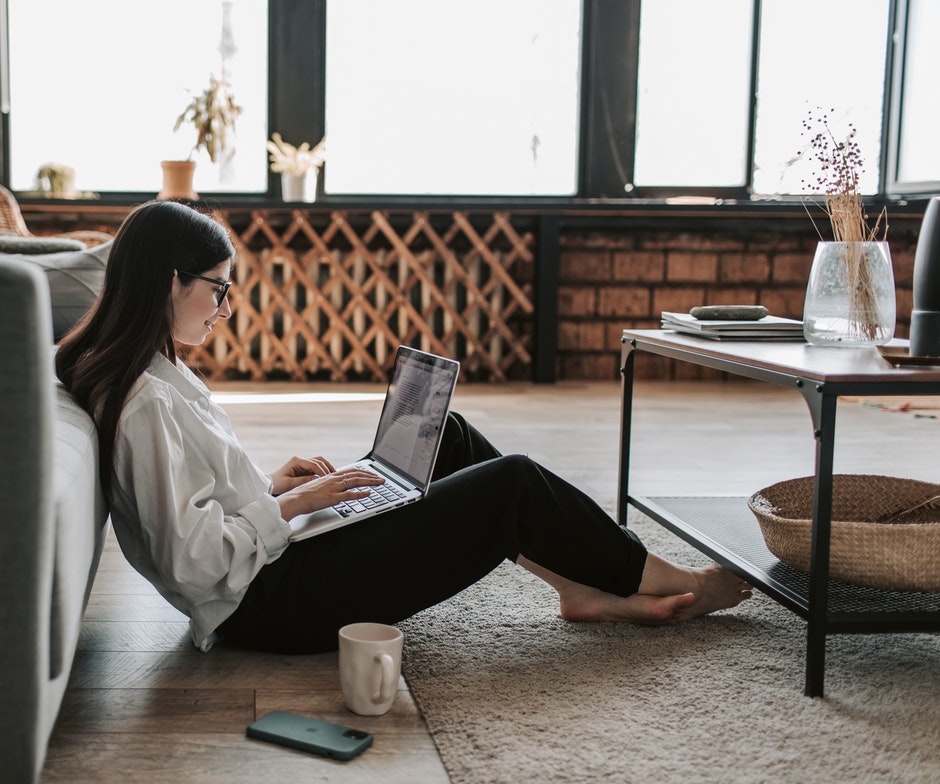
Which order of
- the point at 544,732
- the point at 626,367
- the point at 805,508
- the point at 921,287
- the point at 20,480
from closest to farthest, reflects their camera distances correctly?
the point at 20,480, the point at 544,732, the point at 921,287, the point at 805,508, the point at 626,367

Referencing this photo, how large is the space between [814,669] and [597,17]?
368 cm

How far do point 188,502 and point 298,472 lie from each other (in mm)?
335

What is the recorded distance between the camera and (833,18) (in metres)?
4.52

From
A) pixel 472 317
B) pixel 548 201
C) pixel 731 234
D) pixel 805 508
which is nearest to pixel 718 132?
pixel 731 234

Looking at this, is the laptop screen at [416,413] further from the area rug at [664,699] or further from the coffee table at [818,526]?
the coffee table at [818,526]

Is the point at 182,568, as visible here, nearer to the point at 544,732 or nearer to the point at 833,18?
the point at 544,732

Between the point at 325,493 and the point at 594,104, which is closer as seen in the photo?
the point at 325,493

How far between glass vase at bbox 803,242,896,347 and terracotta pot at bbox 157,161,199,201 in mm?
3000

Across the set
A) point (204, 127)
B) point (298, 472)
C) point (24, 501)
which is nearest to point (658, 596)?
point (298, 472)

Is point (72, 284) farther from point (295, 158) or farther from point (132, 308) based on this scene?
point (295, 158)

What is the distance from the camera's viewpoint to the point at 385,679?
116cm

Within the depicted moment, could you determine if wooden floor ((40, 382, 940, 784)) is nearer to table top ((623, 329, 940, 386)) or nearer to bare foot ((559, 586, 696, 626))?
bare foot ((559, 586, 696, 626))

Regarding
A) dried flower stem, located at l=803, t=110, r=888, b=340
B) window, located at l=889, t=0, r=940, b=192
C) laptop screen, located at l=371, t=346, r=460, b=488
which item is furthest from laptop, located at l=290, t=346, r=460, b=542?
window, located at l=889, t=0, r=940, b=192

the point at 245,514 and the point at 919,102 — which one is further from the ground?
the point at 919,102
